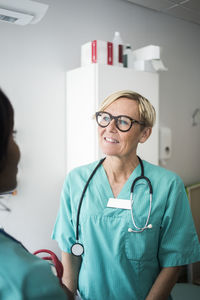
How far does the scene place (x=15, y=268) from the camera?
56 centimetres

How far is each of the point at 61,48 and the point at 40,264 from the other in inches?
71.2

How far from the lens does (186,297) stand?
210cm

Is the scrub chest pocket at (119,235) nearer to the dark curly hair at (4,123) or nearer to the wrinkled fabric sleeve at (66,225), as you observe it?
the wrinkled fabric sleeve at (66,225)

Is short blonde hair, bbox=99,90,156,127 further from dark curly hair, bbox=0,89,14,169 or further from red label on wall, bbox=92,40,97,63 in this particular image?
red label on wall, bbox=92,40,97,63

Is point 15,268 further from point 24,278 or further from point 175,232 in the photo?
point 175,232

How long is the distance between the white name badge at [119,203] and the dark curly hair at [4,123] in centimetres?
64

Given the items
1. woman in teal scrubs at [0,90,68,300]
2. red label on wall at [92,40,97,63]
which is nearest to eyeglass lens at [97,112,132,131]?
woman in teal scrubs at [0,90,68,300]

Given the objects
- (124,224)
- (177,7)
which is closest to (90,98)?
(124,224)

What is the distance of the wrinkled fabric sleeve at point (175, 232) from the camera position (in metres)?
1.15

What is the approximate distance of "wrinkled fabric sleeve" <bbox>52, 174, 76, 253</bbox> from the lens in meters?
1.22

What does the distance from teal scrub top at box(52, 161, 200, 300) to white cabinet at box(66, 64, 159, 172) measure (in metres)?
0.74

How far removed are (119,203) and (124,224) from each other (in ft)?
0.27

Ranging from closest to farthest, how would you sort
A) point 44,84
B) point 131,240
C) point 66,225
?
→ point 131,240 < point 66,225 < point 44,84

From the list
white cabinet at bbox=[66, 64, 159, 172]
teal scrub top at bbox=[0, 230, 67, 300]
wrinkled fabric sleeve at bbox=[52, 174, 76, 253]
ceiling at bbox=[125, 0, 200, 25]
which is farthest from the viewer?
ceiling at bbox=[125, 0, 200, 25]
